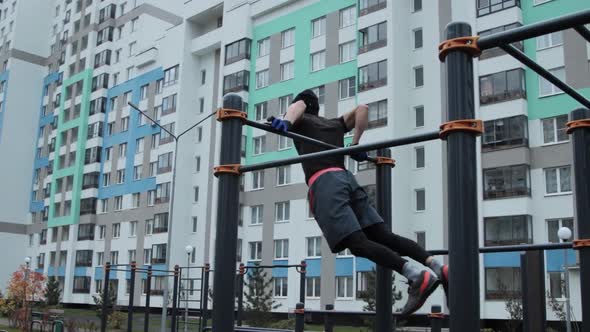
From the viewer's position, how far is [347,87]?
135 feet

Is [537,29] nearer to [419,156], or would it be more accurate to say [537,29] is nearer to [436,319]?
[436,319]

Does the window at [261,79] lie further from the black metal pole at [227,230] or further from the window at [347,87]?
the black metal pole at [227,230]

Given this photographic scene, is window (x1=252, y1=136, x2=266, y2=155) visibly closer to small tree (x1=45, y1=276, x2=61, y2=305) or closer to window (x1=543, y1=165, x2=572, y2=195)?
small tree (x1=45, y1=276, x2=61, y2=305)

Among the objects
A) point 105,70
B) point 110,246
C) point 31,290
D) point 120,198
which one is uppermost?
point 105,70

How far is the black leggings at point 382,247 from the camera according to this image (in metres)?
4.68

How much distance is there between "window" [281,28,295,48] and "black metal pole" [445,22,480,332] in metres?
42.2

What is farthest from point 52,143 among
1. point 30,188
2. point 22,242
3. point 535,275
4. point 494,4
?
point 535,275

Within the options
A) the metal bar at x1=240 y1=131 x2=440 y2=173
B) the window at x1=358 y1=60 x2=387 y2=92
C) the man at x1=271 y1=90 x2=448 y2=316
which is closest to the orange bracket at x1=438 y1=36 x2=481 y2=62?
the metal bar at x1=240 y1=131 x2=440 y2=173

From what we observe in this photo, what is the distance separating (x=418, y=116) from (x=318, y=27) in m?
10.3

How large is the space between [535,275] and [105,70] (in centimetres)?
5838

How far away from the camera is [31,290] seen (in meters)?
44.6

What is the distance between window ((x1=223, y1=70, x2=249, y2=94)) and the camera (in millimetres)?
47281

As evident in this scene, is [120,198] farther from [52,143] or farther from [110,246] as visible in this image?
[52,143]

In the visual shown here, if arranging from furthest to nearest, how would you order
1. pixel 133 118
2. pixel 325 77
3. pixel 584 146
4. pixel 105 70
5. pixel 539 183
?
1. pixel 105 70
2. pixel 133 118
3. pixel 325 77
4. pixel 539 183
5. pixel 584 146
